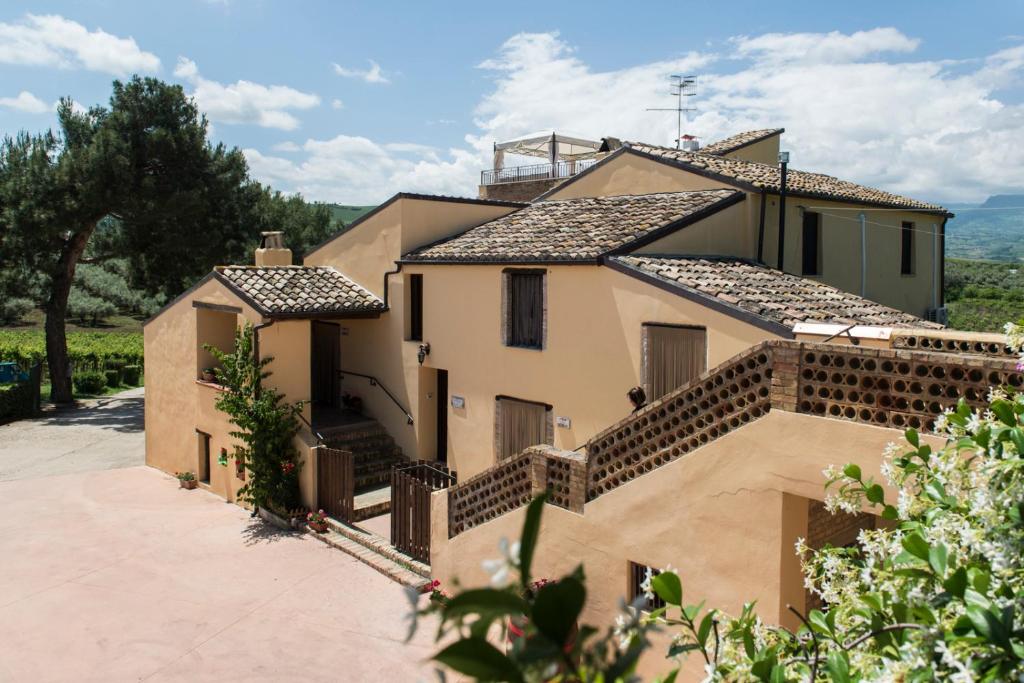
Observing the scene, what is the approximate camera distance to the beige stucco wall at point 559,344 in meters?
11.1

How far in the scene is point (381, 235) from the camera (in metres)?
16.4

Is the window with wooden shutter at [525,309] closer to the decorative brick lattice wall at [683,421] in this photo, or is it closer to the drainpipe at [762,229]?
the drainpipe at [762,229]

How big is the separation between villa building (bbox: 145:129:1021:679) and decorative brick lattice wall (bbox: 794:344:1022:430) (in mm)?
18

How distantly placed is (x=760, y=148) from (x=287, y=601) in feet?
52.2

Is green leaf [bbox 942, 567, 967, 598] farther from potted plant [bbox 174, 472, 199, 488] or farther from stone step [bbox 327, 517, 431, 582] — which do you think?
potted plant [bbox 174, 472, 199, 488]

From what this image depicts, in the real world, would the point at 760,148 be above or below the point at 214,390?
above

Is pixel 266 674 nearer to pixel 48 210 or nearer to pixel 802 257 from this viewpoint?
pixel 802 257

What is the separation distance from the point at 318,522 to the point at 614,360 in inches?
242

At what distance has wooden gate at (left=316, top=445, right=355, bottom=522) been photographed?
13.5 m

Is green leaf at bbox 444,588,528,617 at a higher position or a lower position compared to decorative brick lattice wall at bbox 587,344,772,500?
higher

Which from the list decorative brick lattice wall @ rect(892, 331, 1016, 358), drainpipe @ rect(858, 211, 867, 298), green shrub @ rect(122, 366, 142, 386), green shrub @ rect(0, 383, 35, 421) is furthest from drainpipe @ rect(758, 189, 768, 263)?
green shrub @ rect(122, 366, 142, 386)

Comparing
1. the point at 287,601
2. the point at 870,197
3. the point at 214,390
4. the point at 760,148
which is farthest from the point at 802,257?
the point at 214,390

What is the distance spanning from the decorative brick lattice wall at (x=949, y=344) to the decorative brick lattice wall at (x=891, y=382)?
2.93 feet

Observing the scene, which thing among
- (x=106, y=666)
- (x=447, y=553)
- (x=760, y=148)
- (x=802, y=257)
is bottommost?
(x=106, y=666)
